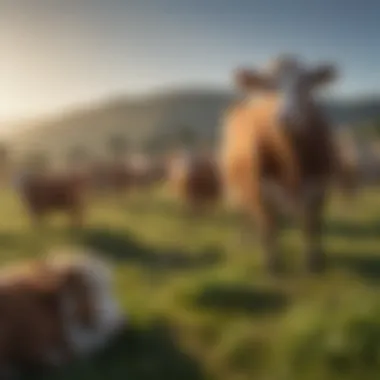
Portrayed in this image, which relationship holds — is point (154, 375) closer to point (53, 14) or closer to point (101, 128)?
point (101, 128)

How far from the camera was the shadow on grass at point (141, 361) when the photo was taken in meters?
1.18

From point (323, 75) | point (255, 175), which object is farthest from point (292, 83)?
point (255, 175)

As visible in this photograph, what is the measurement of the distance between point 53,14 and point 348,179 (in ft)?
1.80

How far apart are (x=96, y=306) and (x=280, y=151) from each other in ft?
1.23

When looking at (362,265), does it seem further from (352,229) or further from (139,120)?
(139,120)

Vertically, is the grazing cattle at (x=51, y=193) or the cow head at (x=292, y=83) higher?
the cow head at (x=292, y=83)

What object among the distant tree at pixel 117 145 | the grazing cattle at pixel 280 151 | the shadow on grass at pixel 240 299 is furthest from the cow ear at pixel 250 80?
the shadow on grass at pixel 240 299

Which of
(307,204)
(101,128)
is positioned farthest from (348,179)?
(101,128)

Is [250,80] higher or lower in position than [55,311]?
higher

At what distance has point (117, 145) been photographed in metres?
1.29

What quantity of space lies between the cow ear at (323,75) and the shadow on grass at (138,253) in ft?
1.00

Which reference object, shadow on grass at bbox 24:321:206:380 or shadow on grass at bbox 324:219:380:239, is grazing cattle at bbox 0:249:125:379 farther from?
shadow on grass at bbox 324:219:380:239

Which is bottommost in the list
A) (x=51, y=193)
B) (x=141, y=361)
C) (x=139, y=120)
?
(x=141, y=361)

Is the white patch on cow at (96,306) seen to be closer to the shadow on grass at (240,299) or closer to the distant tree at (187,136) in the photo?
the shadow on grass at (240,299)
